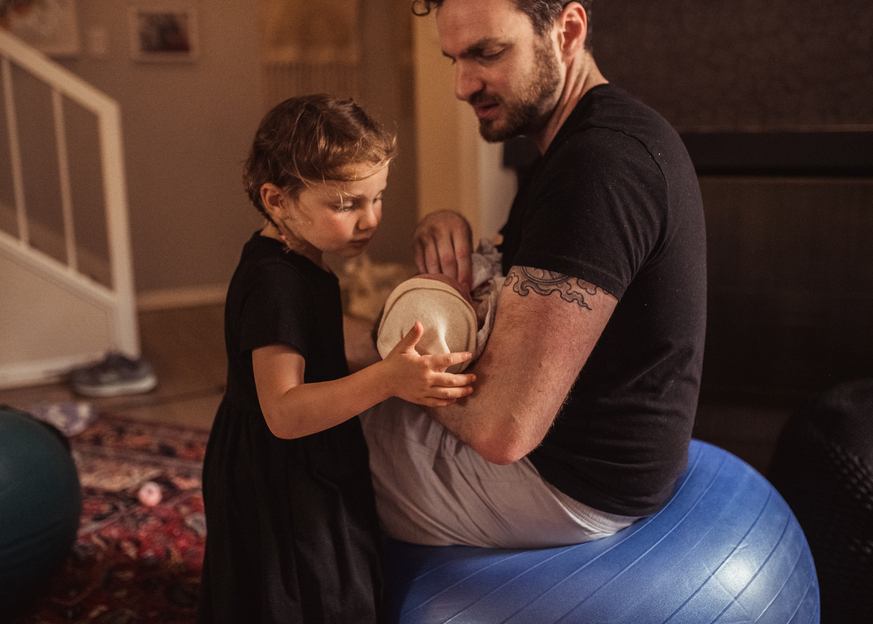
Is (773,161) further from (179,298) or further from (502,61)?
(179,298)

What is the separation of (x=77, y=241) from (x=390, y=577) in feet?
12.5

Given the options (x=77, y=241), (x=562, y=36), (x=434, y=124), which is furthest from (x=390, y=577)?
(x=77, y=241)

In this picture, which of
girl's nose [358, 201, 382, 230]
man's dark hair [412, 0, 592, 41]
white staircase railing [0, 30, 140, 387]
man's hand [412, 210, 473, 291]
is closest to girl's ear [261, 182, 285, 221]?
girl's nose [358, 201, 382, 230]

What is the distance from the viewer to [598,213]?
88cm

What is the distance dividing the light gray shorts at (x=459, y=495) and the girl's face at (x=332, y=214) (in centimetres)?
27

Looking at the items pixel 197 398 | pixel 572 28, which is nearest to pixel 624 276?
pixel 572 28

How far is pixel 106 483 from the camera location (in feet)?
7.26

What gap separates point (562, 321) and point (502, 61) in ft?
1.56

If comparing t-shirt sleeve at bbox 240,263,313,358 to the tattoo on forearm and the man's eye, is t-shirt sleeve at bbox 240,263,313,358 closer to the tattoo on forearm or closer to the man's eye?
the tattoo on forearm

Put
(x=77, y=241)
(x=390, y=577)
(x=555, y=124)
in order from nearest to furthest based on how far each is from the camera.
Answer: (x=390, y=577) < (x=555, y=124) < (x=77, y=241)

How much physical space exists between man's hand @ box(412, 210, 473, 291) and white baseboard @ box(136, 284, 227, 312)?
3.61 meters

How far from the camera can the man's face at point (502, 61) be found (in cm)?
111

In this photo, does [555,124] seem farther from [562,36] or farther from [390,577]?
[390,577]

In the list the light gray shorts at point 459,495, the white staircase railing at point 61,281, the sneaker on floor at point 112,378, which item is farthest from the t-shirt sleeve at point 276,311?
the white staircase railing at point 61,281
